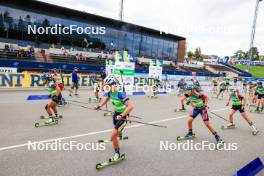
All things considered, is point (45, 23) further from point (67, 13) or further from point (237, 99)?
point (237, 99)

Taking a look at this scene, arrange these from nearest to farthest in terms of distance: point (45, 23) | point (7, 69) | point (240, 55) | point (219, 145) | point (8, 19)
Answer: point (219, 145)
point (7, 69)
point (8, 19)
point (45, 23)
point (240, 55)

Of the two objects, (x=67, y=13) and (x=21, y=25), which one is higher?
(x=67, y=13)

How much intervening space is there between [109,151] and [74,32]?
1360 inches

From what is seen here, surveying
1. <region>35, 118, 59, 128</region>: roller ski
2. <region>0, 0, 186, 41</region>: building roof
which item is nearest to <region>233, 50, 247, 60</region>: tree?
<region>0, 0, 186, 41</region>: building roof

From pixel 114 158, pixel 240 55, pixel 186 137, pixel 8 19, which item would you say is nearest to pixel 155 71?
pixel 186 137

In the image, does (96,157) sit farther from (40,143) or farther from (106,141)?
(40,143)

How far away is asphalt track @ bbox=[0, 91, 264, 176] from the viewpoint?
5.18 meters

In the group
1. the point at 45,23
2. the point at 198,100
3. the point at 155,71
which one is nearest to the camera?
the point at 198,100

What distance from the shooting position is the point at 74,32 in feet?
124

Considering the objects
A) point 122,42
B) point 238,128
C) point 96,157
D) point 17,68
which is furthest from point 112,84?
point 122,42

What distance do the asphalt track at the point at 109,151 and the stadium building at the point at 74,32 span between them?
24.7 metres

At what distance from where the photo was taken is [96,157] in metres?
5.88

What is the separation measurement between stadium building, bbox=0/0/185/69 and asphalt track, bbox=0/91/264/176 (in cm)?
2466

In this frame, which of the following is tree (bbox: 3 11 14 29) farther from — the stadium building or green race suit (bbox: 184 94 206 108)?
green race suit (bbox: 184 94 206 108)
